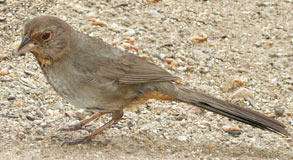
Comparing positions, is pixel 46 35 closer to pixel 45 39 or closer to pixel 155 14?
pixel 45 39

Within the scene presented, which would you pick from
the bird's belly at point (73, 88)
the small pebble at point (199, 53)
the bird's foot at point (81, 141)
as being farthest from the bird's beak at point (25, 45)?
the small pebble at point (199, 53)

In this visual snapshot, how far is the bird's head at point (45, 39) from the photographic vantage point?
4.85 meters

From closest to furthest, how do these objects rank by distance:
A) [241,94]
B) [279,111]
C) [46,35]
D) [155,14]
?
[46,35] → [279,111] → [241,94] → [155,14]

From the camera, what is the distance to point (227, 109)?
5.58m

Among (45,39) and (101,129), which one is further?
(101,129)

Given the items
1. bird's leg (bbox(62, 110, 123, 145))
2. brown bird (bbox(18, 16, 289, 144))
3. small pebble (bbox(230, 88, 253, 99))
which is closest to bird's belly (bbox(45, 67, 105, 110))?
brown bird (bbox(18, 16, 289, 144))

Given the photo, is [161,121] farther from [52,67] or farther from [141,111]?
[52,67]

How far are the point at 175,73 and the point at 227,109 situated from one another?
54.4 inches

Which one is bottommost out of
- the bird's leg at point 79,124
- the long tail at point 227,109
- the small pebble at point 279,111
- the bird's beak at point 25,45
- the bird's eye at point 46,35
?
the bird's leg at point 79,124

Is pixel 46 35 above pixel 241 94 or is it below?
above

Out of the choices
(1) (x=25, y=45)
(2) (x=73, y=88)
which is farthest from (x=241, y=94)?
(1) (x=25, y=45)

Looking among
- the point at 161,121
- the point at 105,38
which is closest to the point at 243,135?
the point at 161,121

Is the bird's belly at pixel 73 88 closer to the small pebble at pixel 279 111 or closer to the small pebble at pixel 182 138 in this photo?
the small pebble at pixel 182 138

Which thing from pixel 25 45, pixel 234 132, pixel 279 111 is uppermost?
pixel 25 45
